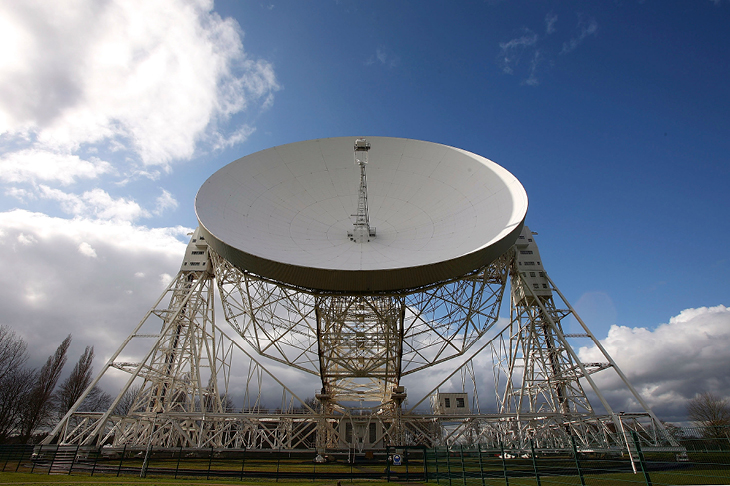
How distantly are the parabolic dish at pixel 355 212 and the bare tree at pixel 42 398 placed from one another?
41.2m

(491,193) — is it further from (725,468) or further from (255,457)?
(255,457)

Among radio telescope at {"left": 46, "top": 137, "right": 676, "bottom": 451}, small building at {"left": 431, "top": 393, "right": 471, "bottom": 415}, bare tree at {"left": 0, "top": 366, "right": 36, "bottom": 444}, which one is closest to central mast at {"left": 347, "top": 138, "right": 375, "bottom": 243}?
radio telescope at {"left": 46, "top": 137, "right": 676, "bottom": 451}

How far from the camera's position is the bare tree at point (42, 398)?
4412 centimetres

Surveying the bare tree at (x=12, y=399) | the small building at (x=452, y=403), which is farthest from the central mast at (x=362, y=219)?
the bare tree at (x=12, y=399)

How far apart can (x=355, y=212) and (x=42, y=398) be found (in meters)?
46.1

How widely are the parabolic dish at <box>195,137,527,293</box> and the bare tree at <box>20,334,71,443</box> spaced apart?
4118cm

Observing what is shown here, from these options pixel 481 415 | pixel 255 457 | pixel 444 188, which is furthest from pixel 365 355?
pixel 444 188

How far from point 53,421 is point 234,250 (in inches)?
1891

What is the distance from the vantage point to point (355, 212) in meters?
25.5

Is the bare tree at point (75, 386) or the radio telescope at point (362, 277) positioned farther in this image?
the bare tree at point (75, 386)

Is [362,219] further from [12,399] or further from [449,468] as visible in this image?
[12,399]

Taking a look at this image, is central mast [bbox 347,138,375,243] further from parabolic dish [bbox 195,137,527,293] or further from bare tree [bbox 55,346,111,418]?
bare tree [bbox 55,346,111,418]

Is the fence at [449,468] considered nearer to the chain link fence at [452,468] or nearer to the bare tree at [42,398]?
the chain link fence at [452,468]

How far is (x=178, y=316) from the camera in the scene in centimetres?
2750
